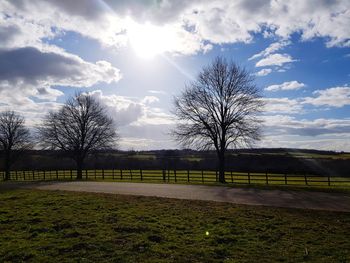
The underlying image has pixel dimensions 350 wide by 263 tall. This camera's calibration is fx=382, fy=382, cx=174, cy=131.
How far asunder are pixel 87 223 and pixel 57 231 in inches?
47.7

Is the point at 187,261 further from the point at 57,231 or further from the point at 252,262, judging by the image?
the point at 57,231

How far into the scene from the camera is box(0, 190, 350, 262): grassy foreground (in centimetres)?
814

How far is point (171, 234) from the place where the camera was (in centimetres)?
1018

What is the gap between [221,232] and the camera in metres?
10.4

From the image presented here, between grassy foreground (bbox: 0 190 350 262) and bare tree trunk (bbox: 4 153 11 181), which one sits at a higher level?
bare tree trunk (bbox: 4 153 11 181)

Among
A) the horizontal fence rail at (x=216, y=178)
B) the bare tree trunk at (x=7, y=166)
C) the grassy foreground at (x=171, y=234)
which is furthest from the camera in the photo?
the bare tree trunk at (x=7, y=166)

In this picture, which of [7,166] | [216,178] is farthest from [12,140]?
[216,178]

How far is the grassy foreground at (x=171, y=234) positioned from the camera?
8.14 meters

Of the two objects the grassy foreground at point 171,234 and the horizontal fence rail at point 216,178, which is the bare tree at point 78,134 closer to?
the horizontal fence rail at point 216,178

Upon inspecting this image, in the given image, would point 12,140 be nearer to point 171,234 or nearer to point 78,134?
point 78,134

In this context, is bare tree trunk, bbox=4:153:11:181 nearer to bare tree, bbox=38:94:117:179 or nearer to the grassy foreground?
bare tree, bbox=38:94:117:179

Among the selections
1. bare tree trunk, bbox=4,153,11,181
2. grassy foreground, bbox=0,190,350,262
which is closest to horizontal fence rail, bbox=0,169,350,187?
bare tree trunk, bbox=4,153,11,181

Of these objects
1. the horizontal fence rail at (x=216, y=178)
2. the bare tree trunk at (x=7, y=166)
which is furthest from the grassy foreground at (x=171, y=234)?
the bare tree trunk at (x=7, y=166)

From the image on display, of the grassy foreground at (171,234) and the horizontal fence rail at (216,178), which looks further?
the horizontal fence rail at (216,178)
